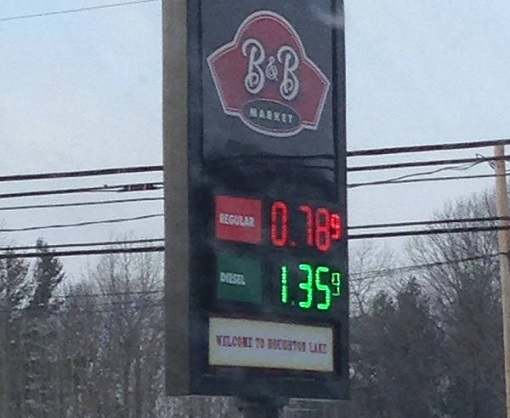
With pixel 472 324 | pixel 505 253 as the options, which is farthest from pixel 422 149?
pixel 472 324

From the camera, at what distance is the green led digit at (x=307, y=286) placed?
36.5ft

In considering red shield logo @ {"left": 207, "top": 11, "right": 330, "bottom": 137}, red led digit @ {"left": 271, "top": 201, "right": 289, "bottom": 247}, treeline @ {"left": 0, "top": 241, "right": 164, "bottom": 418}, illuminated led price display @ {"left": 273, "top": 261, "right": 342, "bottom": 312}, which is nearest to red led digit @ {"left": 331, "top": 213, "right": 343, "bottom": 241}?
illuminated led price display @ {"left": 273, "top": 261, "right": 342, "bottom": 312}

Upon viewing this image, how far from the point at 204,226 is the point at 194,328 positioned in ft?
2.61

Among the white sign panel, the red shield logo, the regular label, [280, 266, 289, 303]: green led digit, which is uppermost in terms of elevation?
the red shield logo

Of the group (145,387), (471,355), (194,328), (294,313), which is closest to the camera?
(194,328)

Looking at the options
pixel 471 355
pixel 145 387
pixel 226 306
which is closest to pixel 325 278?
pixel 226 306

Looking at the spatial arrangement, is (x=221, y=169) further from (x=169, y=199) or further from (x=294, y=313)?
(x=294, y=313)

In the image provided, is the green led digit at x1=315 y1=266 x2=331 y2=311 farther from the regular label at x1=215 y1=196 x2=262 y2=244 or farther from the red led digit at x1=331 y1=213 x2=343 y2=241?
the regular label at x1=215 y1=196 x2=262 y2=244

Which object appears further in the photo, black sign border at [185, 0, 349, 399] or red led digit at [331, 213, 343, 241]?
red led digit at [331, 213, 343, 241]

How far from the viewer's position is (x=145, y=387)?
141 feet

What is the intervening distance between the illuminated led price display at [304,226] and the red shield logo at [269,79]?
0.65 meters

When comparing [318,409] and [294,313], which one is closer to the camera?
[294,313]

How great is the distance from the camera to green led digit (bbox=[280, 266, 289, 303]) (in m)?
11.0

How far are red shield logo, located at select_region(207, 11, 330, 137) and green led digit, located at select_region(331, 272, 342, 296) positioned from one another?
4.10 ft
